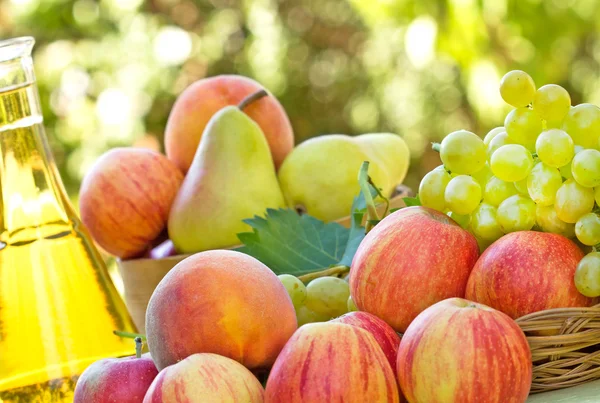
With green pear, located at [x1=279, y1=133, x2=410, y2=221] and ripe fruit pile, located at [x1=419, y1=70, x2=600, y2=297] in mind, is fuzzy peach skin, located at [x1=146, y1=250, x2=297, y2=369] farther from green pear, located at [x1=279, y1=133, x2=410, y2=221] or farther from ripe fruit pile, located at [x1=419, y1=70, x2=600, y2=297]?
green pear, located at [x1=279, y1=133, x2=410, y2=221]

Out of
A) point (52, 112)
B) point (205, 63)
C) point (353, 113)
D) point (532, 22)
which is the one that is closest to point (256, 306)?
point (532, 22)

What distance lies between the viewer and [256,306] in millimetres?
508

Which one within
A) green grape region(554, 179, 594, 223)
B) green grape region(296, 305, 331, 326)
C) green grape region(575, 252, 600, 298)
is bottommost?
green grape region(296, 305, 331, 326)

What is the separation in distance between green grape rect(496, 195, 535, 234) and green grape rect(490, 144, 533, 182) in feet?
0.06

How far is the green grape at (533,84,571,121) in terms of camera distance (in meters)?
0.58

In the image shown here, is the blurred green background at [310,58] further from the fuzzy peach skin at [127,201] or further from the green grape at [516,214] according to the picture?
the green grape at [516,214]

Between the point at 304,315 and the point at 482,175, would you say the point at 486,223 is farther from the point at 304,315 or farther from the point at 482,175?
the point at 304,315

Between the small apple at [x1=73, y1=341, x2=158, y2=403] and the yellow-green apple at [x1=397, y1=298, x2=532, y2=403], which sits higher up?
the yellow-green apple at [x1=397, y1=298, x2=532, y2=403]

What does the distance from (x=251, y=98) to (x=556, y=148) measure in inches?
21.8

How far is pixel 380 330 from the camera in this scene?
0.52 meters

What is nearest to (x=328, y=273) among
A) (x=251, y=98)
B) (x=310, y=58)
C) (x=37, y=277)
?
(x=37, y=277)

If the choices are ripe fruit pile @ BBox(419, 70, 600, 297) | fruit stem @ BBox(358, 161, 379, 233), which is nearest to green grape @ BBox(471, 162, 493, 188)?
ripe fruit pile @ BBox(419, 70, 600, 297)

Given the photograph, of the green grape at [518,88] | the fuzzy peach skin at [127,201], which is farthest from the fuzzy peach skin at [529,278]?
the fuzzy peach skin at [127,201]

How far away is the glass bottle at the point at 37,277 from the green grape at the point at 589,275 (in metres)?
0.43
